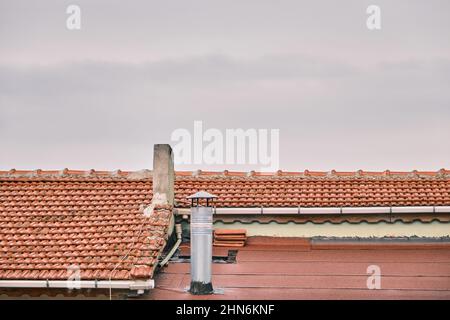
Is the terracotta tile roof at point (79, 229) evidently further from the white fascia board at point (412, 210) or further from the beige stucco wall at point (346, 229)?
the white fascia board at point (412, 210)

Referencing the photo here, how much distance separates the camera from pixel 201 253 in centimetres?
1166

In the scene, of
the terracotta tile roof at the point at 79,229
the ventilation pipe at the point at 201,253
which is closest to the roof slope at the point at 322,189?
the terracotta tile roof at the point at 79,229

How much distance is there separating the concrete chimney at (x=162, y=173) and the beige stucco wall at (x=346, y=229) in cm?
149

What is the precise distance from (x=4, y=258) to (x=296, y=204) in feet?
19.5

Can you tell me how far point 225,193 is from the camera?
50.6ft

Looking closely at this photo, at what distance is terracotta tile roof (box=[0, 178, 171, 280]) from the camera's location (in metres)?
11.8

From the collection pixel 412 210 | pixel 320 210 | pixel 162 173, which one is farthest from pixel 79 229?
pixel 412 210

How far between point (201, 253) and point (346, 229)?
422cm

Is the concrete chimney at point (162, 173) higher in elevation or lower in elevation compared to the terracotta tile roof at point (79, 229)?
higher

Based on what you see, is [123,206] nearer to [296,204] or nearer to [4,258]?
[4,258]

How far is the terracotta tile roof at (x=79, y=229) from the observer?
1184 cm

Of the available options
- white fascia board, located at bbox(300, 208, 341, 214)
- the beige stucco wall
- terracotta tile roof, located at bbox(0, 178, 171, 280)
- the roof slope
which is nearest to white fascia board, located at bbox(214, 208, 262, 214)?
the roof slope

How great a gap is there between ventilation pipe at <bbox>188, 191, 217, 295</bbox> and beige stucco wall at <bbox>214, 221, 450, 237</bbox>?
10.1 feet

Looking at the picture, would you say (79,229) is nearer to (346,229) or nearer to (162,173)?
(162,173)
